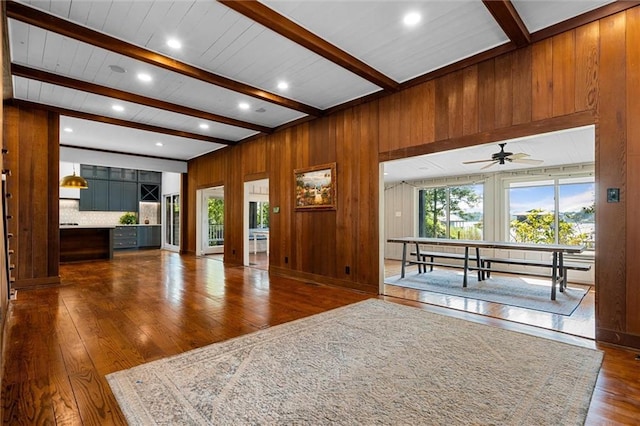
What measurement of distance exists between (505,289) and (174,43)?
5.58 m

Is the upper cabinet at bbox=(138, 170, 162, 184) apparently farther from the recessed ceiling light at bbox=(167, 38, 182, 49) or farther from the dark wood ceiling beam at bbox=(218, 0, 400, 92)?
the dark wood ceiling beam at bbox=(218, 0, 400, 92)

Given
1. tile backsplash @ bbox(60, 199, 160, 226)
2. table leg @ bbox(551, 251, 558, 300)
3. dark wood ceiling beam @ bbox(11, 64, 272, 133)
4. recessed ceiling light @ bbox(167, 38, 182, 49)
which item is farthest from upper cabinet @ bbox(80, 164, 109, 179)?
table leg @ bbox(551, 251, 558, 300)

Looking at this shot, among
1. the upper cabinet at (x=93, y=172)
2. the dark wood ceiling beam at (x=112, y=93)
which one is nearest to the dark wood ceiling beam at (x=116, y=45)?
the dark wood ceiling beam at (x=112, y=93)

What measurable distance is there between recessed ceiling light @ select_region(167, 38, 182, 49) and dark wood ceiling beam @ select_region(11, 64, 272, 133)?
1.66 metres

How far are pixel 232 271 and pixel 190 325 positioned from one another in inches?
130

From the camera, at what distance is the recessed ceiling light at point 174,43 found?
10.5 feet

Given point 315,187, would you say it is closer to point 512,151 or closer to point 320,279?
point 320,279

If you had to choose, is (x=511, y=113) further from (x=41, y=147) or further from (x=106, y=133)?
(x=106, y=133)

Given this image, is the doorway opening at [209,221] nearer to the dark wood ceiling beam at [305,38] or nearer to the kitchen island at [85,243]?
→ the kitchen island at [85,243]

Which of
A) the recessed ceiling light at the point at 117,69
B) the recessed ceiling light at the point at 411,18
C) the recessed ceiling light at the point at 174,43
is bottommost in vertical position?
the recessed ceiling light at the point at 117,69

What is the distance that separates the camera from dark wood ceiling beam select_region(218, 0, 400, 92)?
2605mm

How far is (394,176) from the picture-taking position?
8.37 m

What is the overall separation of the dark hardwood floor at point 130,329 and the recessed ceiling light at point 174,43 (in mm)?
2866

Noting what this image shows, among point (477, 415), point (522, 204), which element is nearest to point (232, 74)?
point (477, 415)
